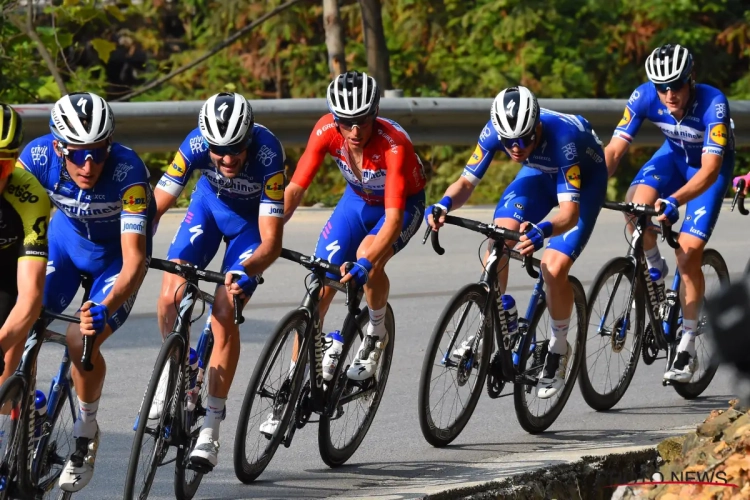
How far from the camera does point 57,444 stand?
5699 mm

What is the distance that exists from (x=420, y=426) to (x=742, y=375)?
14.2ft

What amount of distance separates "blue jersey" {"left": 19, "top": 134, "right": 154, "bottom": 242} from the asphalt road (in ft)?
4.11

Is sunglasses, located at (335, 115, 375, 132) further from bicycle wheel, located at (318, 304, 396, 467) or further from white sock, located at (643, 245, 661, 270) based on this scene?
white sock, located at (643, 245, 661, 270)

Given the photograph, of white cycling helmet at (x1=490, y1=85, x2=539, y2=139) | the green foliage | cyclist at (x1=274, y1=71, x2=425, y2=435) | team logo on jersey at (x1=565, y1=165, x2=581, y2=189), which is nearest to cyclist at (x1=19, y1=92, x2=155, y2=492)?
cyclist at (x1=274, y1=71, x2=425, y2=435)

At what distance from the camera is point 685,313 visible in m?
8.36

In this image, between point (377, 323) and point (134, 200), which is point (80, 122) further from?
point (377, 323)

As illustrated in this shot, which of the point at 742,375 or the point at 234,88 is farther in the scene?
the point at 234,88

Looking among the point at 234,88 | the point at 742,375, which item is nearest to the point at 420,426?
the point at 742,375

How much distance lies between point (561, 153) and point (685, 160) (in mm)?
1603

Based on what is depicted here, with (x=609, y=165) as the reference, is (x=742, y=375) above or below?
below

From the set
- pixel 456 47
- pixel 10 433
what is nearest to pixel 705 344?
pixel 10 433

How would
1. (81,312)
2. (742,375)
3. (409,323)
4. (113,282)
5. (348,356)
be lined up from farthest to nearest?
(409,323), (348,356), (113,282), (81,312), (742,375)

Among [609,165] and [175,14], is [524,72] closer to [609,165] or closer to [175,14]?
Result: [175,14]

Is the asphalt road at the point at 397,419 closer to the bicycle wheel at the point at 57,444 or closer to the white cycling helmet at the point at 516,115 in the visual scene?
the bicycle wheel at the point at 57,444
